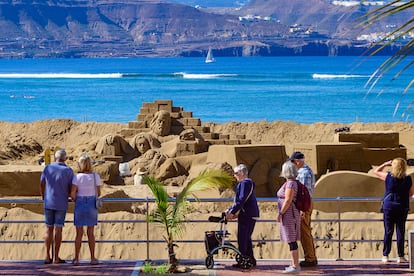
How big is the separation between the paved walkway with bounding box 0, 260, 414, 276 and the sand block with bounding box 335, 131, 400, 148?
48.7ft

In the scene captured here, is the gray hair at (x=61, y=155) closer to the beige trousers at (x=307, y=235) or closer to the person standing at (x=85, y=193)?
the person standing at (x=85, y=193)

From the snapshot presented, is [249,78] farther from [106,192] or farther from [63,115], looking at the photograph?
[106,192]

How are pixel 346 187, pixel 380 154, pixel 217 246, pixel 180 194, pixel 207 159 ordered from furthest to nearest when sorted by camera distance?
pixel 207 159 < pixel 380 154 < pixel 346 187 < pixel 217 246 < pixel 180 194

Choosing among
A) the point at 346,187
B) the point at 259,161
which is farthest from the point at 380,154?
the point at 346,187

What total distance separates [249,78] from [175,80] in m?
9.70

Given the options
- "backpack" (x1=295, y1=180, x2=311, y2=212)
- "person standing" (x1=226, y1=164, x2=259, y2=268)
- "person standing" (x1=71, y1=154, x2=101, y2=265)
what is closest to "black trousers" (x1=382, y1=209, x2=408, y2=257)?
"backpack" (x1=295, y1=180, x2=311, y2=212)

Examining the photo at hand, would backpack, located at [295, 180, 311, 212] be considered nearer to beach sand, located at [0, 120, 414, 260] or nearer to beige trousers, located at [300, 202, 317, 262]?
beige trousers, located at [300, 202, 317, 262]

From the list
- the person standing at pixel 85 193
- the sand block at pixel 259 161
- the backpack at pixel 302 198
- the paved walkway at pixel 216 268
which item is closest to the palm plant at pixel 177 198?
the paved walkway at pixel 216 268

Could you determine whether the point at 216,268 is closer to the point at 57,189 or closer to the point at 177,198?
the point at 177,198

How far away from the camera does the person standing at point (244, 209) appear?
31.3 ft

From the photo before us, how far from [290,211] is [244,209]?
53cm

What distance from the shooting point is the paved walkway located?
9891 millimetres

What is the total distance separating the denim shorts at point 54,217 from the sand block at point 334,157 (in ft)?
42.4

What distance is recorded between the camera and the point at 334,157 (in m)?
22.9
